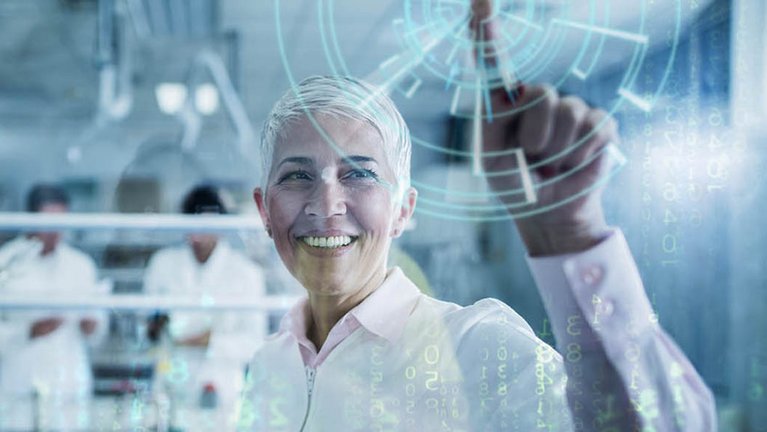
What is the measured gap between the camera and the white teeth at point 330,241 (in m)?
0.82

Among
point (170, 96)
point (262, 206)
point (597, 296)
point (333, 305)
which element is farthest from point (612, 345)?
point (170, 96)

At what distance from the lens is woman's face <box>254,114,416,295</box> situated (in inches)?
32.2

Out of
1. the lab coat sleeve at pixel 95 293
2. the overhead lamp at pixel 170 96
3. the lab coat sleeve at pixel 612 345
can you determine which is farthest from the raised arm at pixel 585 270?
the lab coat sleeve at pixel 95 293

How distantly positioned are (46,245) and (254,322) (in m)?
0.27

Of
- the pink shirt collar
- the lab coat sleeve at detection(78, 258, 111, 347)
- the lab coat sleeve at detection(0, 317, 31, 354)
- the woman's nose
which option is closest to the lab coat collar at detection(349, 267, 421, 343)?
the pink shirt collar

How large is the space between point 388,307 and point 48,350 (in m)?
0.45

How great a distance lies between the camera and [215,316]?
0.93 metres

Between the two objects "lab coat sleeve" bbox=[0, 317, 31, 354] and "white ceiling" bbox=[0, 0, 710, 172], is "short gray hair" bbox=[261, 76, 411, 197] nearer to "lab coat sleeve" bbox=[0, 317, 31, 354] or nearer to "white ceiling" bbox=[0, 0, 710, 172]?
"white ceiling" bbox=[0, 0, 710, 172]

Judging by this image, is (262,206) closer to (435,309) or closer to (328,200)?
(328,200)

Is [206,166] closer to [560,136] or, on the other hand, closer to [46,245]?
[46,245]

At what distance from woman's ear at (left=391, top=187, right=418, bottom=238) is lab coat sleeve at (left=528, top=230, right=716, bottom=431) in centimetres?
16

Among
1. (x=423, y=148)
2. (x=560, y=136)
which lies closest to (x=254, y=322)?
(x=423, y=148)

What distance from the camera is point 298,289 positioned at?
35.8 inches

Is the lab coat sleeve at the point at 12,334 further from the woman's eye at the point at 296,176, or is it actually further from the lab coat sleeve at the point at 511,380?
the lab coat sleeve at the point at 511,380
